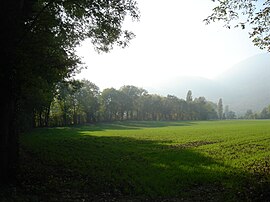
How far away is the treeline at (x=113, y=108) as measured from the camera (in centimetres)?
9065

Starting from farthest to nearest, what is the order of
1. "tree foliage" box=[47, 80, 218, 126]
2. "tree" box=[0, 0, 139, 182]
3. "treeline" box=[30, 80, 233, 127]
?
"tree foliage" box=[47, 80, 218, 126] → "treeline" box=[30, 80, 233, 127] → "tree" box=[0, 0, 139, 182]

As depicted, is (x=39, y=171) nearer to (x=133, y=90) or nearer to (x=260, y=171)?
(x=260, y=171)

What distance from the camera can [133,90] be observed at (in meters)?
144

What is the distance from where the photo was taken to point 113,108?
5012 inches

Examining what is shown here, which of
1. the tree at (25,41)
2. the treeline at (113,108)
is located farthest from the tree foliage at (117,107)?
the tree at (25,41)

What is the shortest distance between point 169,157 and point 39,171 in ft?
35.1

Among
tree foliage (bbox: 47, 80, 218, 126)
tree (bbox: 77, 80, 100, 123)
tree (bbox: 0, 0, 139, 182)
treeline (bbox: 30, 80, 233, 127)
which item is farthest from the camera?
tree (bbox: 77, 80, 100, 123)

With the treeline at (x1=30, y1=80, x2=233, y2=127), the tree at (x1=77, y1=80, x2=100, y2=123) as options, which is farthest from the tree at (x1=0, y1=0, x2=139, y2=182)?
the tree at (x1=77, y1=80, x2=100, y2=123)

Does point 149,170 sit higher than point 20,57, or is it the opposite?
point 20,57

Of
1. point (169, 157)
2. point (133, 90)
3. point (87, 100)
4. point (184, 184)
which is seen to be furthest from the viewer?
point (133, 90)

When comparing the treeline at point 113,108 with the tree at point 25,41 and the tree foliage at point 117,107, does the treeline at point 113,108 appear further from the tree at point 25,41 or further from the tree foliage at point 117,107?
the tree at point 25,41

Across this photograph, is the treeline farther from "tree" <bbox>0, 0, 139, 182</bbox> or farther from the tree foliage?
"tree" <bbox>0, 0, 139, 182</bbox>

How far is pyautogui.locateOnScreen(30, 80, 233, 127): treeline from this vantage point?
90650mm

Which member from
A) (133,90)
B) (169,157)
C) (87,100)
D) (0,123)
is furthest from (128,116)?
(0,123)
